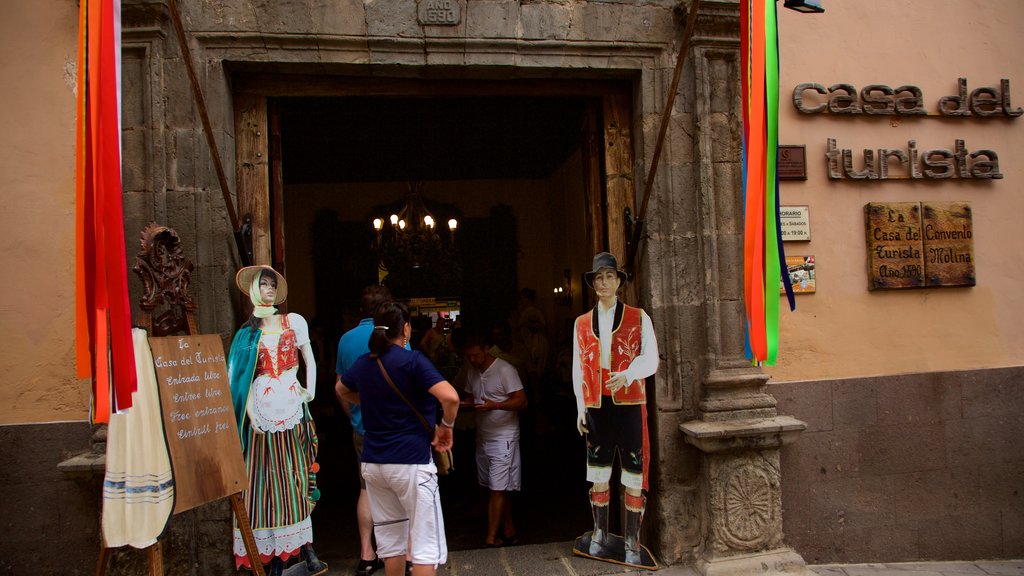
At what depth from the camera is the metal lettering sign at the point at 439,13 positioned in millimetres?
4160

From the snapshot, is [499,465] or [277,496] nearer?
[277,496]

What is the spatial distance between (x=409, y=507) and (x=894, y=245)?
11.4 feet

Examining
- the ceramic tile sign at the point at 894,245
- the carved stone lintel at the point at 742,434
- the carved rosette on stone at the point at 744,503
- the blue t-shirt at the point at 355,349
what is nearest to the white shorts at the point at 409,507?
the blue t-shirt at the point at 355,349

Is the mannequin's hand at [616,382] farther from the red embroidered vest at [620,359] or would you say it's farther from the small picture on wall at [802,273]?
the small picture on wall at [802,273]

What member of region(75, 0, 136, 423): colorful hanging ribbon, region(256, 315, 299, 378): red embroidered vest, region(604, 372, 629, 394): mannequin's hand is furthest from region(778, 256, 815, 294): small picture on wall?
region(75, 0, 136, 423): colorful hanging ribbon

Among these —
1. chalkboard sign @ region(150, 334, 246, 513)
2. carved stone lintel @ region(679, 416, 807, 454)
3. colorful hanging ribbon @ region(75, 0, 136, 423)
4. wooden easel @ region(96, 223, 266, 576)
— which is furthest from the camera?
carved stone lintel @ region(679, 416, 807, 454)

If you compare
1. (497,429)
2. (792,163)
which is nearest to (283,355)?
(497,429)

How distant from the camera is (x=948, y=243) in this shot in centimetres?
472

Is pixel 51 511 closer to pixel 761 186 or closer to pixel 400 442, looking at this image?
pixel 400 442

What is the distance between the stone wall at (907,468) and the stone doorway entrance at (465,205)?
1.60 meters

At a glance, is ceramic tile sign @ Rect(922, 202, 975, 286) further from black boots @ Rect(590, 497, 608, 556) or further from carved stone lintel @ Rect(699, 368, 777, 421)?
black boots @ Rect(590, 497, 608, 556)

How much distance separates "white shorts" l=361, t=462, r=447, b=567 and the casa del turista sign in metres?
3.19

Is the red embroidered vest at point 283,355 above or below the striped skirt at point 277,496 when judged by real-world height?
above

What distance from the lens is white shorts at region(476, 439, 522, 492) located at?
4.80 metres
